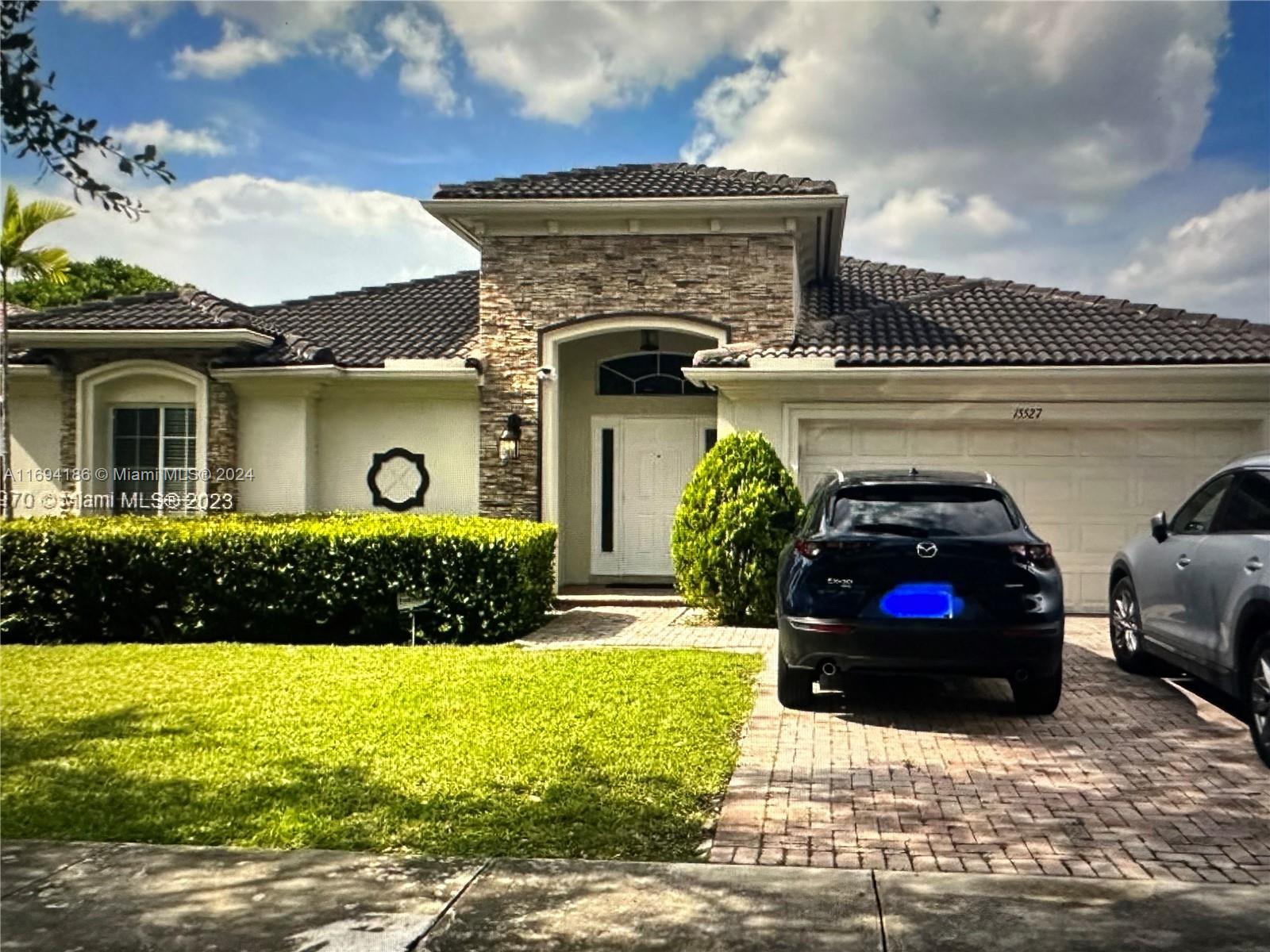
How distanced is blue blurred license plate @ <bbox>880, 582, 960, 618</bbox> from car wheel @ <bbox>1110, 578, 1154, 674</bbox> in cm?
264

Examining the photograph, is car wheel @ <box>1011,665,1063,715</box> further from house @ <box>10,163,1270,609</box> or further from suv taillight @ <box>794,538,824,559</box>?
house @ <box>10,163,1270,609</box>

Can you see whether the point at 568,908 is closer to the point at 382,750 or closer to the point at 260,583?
the point at 382,750

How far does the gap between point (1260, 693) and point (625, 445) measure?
10020 mm

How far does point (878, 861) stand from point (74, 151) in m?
5.16

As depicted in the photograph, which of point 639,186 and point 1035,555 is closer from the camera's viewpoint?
point 1035,555

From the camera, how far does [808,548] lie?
6.91m

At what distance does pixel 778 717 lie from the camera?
7016 millimetres

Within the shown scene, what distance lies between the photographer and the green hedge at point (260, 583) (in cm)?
1054

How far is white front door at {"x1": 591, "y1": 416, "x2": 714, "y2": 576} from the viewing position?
14.9 m

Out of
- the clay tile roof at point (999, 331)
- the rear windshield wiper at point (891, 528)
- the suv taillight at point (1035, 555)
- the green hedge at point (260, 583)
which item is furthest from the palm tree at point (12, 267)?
the suv taillight at point (1035, 555)

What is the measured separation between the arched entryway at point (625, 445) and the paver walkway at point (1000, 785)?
6.73m

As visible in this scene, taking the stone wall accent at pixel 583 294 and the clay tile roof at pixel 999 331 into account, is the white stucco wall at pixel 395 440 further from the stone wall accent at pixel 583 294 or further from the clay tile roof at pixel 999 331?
the clay tile roof at pixel 999 331

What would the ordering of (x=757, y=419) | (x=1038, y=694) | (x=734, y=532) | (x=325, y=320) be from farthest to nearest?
(x=325, y=320) → (x=757, y=419) → (x=734, y=532) → (x=1038, y=694)

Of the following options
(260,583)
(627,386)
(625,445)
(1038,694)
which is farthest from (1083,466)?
(260,583)
